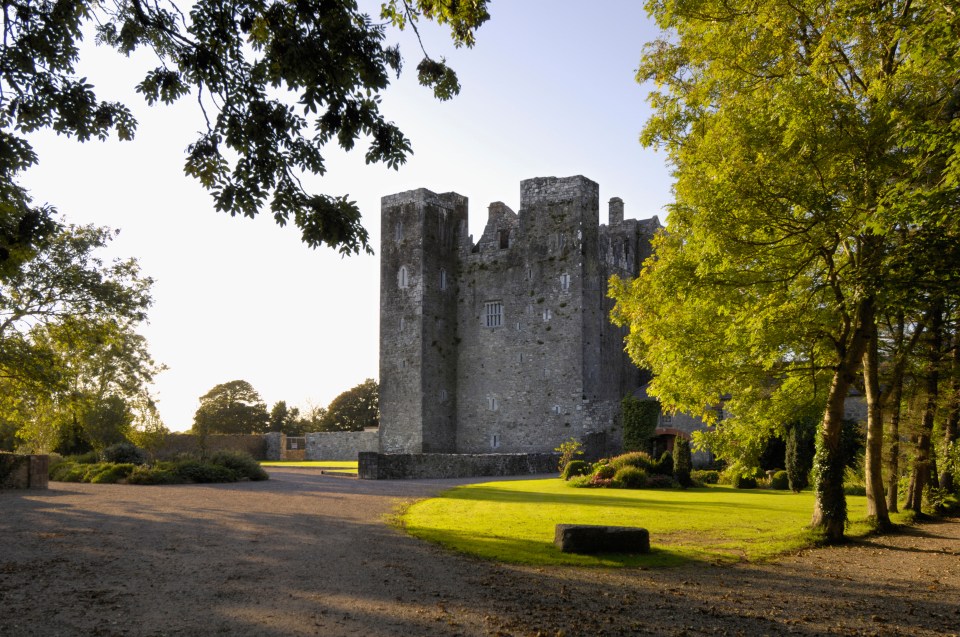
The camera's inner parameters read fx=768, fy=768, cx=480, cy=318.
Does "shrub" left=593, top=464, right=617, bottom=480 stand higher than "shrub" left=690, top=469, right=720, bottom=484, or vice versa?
"shrub" left=593, top=464, right=617, bottom=480

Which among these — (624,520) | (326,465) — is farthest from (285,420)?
(624,520)

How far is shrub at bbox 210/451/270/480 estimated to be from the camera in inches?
1118

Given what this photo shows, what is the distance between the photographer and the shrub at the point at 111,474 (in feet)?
85.0

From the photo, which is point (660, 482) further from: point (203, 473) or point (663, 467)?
point (203, 473)

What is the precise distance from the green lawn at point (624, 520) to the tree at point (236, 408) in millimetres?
55809

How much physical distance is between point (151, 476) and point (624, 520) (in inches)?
665

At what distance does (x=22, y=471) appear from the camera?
882 inches

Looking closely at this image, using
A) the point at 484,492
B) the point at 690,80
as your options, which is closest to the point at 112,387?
the point at 484,492

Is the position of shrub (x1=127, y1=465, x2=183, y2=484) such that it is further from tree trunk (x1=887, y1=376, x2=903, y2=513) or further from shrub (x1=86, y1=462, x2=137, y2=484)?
tree trunk (x1=887, y1=376, x2=903, y2=513)

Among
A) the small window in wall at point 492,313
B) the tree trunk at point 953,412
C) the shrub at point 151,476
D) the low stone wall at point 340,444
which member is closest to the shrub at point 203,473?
the shrub at point 151,476

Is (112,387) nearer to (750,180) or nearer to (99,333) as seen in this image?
(99,333)

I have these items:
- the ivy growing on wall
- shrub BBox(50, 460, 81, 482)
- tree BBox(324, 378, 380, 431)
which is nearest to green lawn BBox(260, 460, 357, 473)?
shrub BBox(50, 460, 81, 482)

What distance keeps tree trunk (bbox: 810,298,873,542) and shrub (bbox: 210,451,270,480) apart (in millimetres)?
20716

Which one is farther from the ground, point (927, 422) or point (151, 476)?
point (927, 422)
